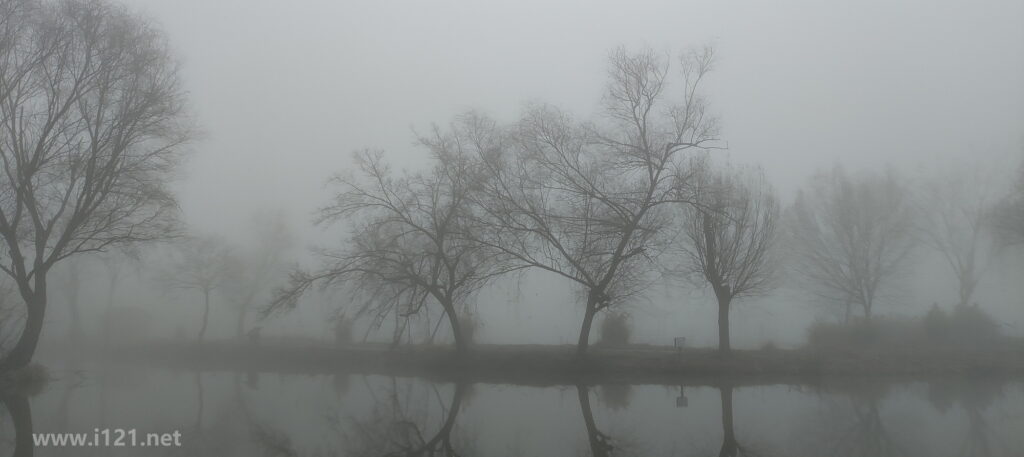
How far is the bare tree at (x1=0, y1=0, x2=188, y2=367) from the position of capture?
22031 millimetres

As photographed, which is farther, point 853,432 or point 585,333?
point 585,333

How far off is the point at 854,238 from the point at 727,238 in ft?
44.2

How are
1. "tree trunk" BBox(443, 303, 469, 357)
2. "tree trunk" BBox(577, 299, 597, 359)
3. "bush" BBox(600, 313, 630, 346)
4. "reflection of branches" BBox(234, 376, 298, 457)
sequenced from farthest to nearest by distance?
"bush" BBox(600, 313, 630, 346) < "tree trunk" BBox(443, 303, 469, 357) < "tree trunk" BBox(577, 299, 597, 359) < "reflection of branches" BBox(234, 376, 298, 457)

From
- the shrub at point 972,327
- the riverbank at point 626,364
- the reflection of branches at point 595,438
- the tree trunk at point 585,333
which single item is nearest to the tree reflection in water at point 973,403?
the riverbank at point 626,364

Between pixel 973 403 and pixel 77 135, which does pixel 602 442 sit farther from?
pixel 77 135

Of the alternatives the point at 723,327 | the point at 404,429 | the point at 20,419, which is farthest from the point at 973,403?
the point at 20,419

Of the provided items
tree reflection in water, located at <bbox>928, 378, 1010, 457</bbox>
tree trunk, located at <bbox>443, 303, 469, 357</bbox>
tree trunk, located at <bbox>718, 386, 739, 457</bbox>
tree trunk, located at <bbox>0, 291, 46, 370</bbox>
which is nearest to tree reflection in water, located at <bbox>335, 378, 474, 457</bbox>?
tree trunk, located at <bbox>718, 386, 739, 457</bbox>

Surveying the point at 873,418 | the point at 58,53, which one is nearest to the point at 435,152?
the point at 58,53

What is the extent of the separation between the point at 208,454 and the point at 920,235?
39835mm

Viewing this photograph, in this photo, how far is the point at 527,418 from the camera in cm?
1631

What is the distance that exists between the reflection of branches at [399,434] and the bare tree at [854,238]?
2707cm

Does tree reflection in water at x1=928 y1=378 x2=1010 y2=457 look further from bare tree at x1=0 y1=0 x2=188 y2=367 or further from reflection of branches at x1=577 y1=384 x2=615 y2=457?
bare tree at x1=0 y1=0 x2=188 y2=367

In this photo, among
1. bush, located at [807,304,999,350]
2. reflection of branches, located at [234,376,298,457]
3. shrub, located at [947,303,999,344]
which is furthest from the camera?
shrub, located at [947,303,999,344]

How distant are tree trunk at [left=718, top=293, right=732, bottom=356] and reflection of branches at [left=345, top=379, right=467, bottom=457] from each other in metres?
13.5
